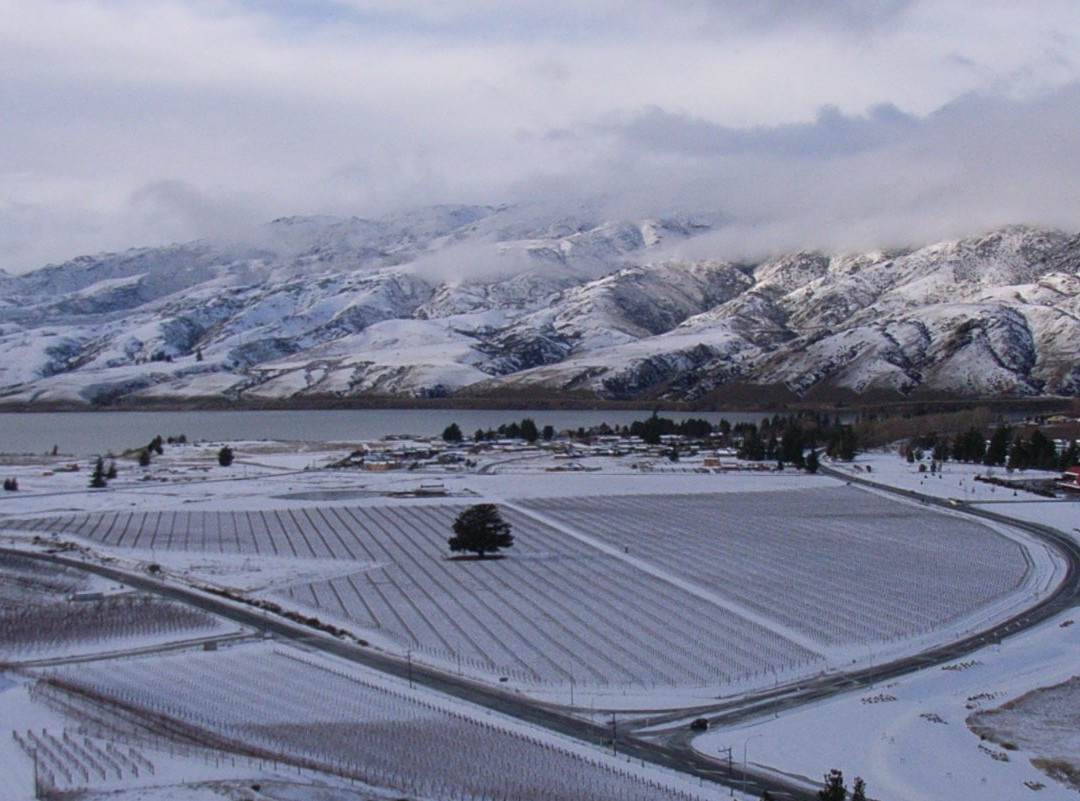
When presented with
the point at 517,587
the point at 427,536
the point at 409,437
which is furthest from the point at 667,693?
the point at 409,437

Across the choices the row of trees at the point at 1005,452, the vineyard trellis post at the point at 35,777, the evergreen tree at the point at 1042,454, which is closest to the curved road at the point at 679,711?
the vineyard trellis post at the point at 35,777

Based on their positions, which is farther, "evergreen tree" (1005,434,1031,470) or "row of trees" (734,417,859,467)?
"row of trees" (734,417,859,467)

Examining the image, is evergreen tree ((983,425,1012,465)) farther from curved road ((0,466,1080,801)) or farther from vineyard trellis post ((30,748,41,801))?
vineyard trellis post ((30,748,41,801))

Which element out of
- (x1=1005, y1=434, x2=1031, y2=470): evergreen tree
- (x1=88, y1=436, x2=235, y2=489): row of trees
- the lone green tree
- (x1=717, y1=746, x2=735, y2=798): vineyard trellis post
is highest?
(x1=1005, y1=434, x2=1031, y2=470): evergreen tree

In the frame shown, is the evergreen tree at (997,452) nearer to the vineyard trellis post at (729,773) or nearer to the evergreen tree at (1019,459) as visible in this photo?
the evergreen tree at (1019,459)

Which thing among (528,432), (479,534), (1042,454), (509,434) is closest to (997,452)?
(1042,454)

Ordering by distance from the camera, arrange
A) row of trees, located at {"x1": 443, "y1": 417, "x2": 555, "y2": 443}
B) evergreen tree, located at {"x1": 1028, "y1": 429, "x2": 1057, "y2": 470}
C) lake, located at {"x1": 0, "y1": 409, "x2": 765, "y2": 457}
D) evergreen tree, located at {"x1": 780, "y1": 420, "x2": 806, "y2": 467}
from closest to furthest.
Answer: evergreen tree, located at {"x1": 1028, "y1": 429, "x2": 1057, "y2": 470}
evergreen tree, located at {"x1": 780, "y1": 420, "x2": 806, "y2": 467}
row of trees, located at {"x1": 443, "y1": 417, "x2": 555, "y2": 443}
lake, located at {"x1": 0, "y1": 409, "x2": 765, "y2": 457}

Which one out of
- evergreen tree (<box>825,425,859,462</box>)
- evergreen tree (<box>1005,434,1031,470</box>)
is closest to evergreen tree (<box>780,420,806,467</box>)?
evergreen tree (<box>825,425,859,462</box>)

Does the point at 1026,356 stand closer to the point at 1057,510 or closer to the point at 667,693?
the point at 1057,510
